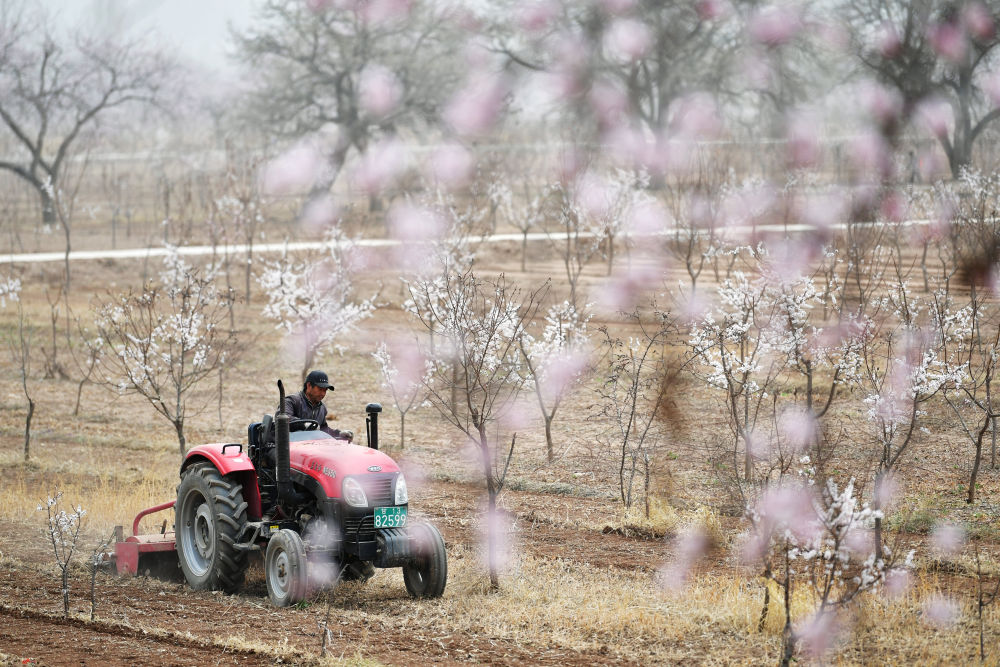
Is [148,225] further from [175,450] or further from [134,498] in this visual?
[134,498]

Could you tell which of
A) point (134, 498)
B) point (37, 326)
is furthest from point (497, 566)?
point (37, 326)

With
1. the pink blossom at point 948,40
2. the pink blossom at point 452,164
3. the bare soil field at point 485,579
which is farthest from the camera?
the pink blossom at point 452,164

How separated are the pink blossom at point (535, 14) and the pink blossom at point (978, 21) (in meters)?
18.5

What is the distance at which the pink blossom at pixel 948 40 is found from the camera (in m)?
41.4

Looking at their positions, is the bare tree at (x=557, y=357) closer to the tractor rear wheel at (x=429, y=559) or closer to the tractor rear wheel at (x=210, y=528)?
the tractor rear wheel at (x=210, y=528)

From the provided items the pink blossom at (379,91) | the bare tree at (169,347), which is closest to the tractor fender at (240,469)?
the bare tree at (169,347)

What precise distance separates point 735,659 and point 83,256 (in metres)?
31.3

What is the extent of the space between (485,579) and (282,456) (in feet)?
6.56

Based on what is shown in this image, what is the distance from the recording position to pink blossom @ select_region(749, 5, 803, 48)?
1970 inches

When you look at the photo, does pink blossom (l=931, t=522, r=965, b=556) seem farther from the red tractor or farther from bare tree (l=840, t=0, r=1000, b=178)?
bare tree (l=840, t=0, r=1000, b=178)

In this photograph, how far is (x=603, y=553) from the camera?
35.4 ft

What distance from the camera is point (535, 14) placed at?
176 feet

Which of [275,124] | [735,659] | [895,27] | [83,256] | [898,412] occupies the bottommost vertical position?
[735,659]

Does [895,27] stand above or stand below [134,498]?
above
